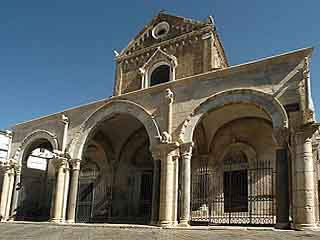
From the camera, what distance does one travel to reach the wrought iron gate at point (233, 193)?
13117mm

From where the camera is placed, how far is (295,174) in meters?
9.35

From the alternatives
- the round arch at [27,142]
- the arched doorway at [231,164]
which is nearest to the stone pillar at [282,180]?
the arched doorway at [231,164]

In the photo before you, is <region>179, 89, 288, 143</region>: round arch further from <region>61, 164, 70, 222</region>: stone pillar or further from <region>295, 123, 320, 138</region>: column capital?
<region>61, 164, 70, 222</region>: stone pillar

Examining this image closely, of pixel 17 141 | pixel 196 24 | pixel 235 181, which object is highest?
pixel 196 24

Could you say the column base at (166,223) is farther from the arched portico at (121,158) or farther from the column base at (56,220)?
the arched portico at (121,158)

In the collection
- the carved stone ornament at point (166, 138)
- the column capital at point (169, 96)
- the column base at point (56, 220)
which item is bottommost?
the column base at point (56, 220)

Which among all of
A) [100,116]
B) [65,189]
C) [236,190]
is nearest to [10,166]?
[65,189]

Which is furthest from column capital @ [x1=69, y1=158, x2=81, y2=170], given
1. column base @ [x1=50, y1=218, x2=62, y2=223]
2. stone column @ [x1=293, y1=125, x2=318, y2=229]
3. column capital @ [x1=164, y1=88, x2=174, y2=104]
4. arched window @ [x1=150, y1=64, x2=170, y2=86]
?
stone column @ [x1=293, y1=125, x2=318, y2=229]

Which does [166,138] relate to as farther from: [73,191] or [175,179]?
[73,191]

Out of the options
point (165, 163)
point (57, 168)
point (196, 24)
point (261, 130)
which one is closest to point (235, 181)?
point (261, 130)

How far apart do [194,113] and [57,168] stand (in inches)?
252

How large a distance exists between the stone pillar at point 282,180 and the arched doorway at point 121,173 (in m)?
7.86

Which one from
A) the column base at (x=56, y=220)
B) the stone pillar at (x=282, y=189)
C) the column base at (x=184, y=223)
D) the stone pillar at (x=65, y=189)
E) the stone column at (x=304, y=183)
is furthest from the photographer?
the stone pillar at (x=65, y=189)

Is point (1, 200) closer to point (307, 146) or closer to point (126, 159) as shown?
point (126, 159)
